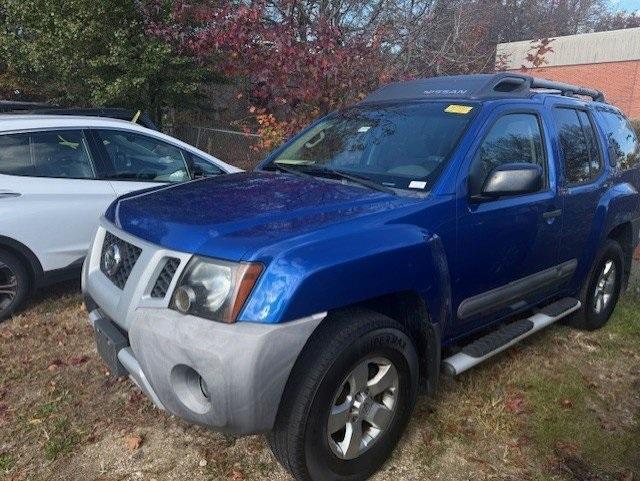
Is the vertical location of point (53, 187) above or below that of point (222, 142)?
above

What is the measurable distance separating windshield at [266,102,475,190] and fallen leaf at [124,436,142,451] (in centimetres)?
180

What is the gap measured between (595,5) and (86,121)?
118 feet

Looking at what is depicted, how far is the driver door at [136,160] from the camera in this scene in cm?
501

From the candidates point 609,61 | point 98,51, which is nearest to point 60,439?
point 98,51

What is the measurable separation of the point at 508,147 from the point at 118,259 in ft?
7.62

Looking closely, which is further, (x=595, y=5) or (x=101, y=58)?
(x=595, y=5)

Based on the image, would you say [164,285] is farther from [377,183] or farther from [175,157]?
[175,157]

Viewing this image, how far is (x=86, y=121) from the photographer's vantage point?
495 cm

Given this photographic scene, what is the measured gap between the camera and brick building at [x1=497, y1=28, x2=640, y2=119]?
99.6 ft

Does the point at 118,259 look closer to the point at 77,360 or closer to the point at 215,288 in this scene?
the point at 215,288

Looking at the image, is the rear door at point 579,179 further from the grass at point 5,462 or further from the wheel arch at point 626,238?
the grass at point 5,462

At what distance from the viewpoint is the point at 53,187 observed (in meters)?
4.62

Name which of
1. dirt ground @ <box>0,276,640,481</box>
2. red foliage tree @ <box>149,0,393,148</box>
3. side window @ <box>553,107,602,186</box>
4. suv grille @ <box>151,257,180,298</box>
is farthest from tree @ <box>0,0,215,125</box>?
suv grille @ <box>151,257,180,298</box>

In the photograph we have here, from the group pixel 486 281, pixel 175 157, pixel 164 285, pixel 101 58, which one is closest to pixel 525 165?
pixel 486 281
